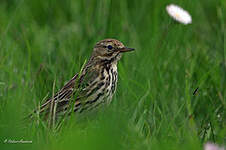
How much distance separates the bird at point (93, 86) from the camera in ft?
15.8

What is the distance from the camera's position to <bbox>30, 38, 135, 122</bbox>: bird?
4801mm

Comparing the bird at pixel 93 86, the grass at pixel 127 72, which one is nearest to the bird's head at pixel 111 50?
the bird at pixel 93 86

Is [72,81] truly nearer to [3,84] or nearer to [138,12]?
[3,84]

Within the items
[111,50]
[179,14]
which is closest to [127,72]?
[111,50]

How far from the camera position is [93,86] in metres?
4.93

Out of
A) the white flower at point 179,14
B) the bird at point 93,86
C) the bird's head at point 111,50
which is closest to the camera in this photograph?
the bird at point 93,86

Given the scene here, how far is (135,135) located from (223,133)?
62 cm

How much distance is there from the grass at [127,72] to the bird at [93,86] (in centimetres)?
11

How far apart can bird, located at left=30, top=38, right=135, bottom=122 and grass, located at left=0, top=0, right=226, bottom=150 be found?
11 cm

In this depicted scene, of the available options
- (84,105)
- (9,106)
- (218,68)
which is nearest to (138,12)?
(218,68)

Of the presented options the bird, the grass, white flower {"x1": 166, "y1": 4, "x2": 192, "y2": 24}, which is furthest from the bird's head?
white flower {"x1": 166, "y1": 4, "x2": 192, "y2": 24}

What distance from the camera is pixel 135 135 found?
398cm

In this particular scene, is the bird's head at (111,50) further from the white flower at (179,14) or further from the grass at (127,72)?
the white flower at (179,14)

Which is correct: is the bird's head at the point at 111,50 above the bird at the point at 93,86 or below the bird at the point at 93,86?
above
